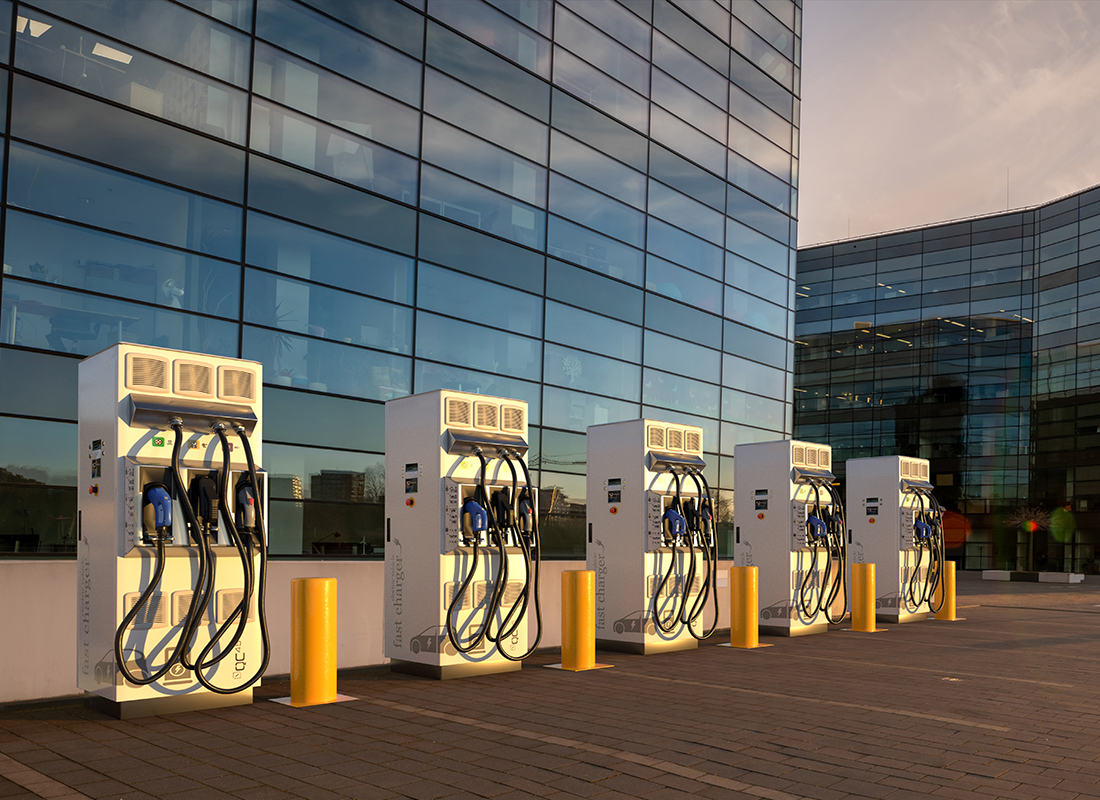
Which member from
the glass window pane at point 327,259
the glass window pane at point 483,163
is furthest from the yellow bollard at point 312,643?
the glass window pane at point 483,163

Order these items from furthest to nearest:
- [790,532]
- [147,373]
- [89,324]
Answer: [790,532] → [89,324] → [147,373]

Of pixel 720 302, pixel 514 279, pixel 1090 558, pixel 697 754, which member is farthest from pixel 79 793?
pixel 1090 558

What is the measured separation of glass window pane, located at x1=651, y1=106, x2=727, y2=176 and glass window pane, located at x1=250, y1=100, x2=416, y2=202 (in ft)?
24.1

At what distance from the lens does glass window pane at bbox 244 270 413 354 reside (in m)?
14.2

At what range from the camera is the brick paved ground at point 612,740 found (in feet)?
19.2

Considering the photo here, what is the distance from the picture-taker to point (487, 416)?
426 inches

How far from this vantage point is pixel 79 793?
561 cm

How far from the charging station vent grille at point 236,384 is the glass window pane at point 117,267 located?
4.69 m

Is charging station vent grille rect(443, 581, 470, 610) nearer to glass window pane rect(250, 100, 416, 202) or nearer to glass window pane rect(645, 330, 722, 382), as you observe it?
glass window pane rect(250, 100, 416, 202)

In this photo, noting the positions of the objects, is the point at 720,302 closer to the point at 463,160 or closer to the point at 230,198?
the point at 463,160

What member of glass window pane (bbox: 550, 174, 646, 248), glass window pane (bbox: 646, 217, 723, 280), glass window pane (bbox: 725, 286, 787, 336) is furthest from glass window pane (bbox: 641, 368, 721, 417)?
glass window pane (bbox: 550, 174, 646, 248)

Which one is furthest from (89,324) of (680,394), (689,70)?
(689,70)

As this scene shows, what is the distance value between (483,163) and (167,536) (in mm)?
11053

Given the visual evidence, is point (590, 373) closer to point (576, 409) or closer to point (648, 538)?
point (576, 409)
